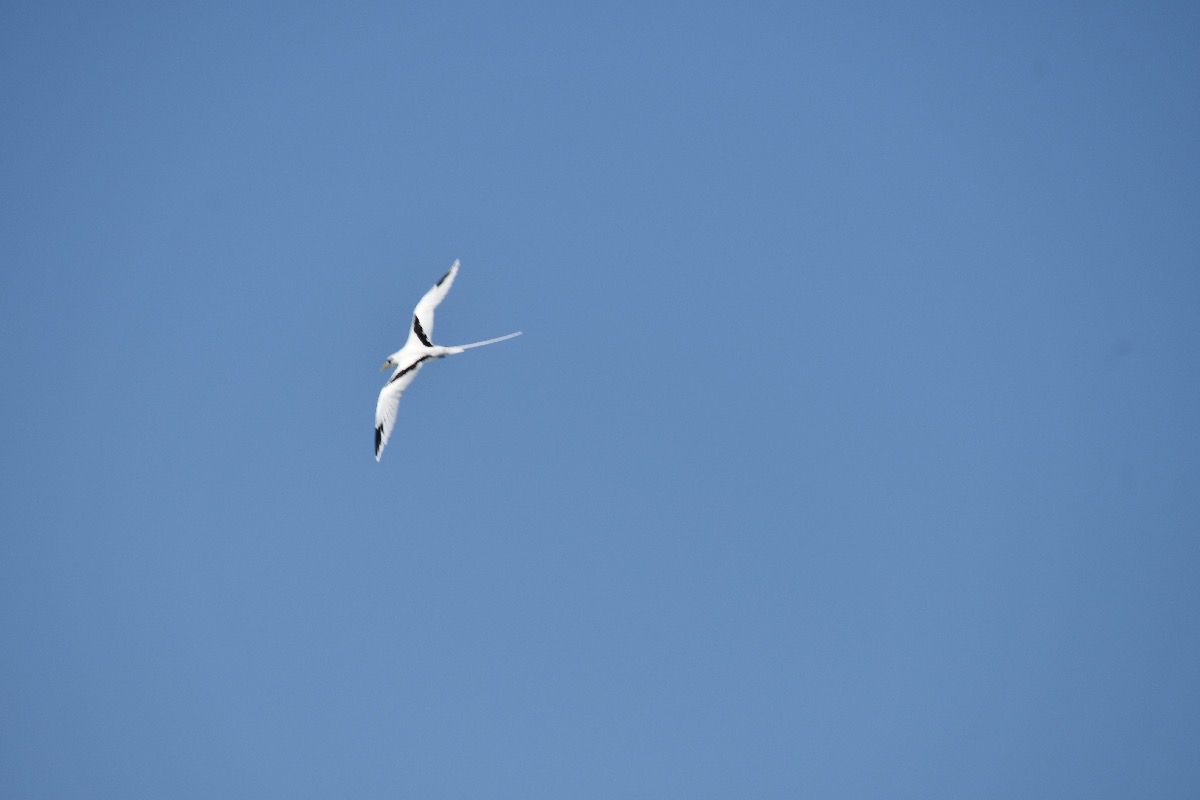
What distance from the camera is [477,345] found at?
30.9 metres

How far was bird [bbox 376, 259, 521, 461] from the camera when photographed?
34.1 meters

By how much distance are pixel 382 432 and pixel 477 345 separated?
18.0 feet

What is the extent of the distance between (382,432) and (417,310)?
3.92 m

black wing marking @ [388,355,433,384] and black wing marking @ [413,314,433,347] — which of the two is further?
black wing marking @ [413,314,433,347]

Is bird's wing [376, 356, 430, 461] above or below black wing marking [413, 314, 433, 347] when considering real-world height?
below

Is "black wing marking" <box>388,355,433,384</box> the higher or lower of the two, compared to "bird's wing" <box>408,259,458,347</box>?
lower

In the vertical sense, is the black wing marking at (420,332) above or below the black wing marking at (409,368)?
above

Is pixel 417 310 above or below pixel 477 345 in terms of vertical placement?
above

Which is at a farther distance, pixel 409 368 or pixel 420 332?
pixel 420 332

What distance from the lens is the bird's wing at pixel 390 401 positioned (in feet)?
113

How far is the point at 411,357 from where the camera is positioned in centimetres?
3412

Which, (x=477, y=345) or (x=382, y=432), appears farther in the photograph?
(x=382, y=432)

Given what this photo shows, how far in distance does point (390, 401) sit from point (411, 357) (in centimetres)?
163

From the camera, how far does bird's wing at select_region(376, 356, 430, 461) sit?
34375 mm
